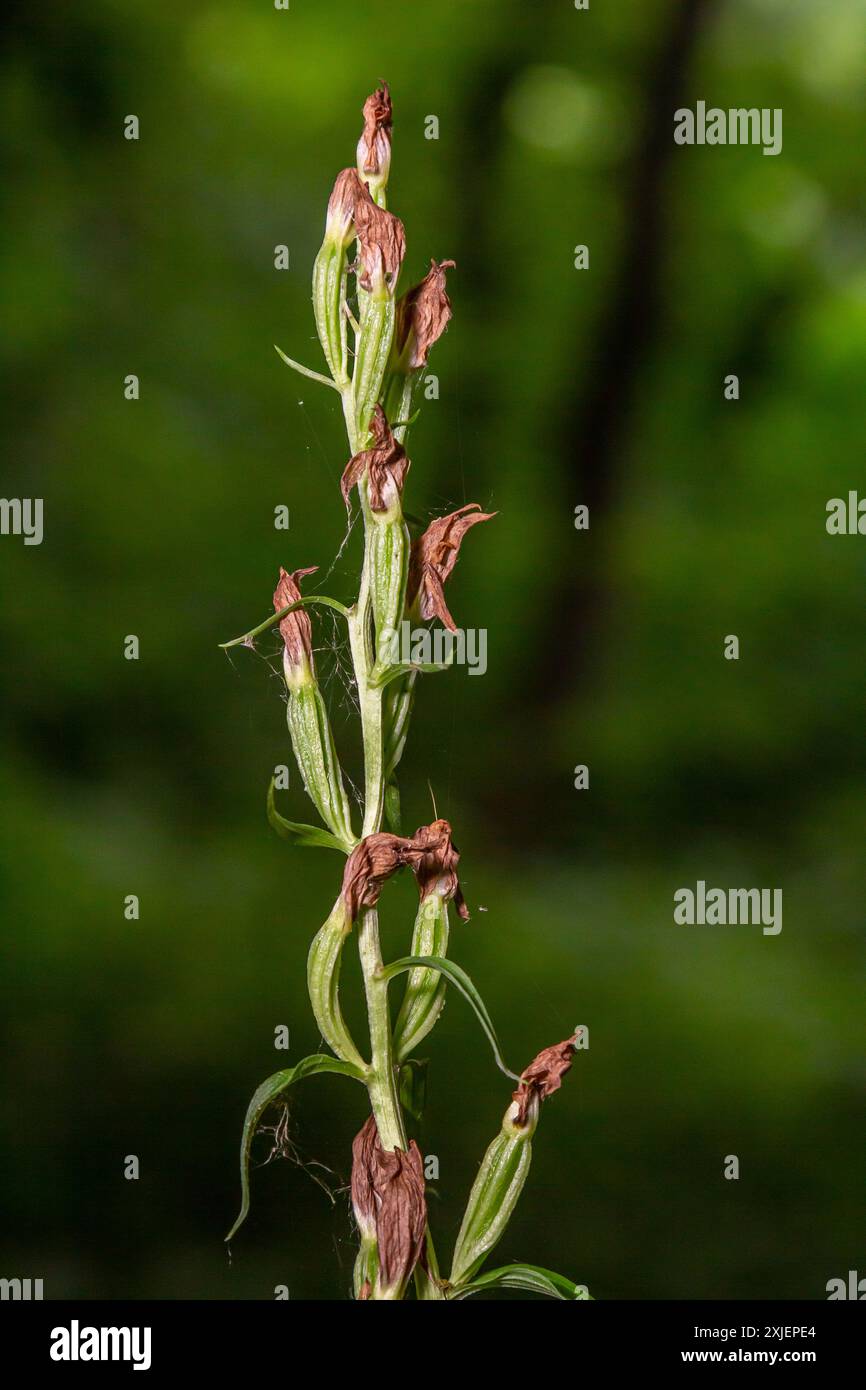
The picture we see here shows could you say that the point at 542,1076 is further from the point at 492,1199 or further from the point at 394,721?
the point at 394,721

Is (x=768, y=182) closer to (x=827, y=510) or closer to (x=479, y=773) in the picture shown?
(x=827, y=510)

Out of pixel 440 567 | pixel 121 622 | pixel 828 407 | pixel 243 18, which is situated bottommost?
pixel 440 567

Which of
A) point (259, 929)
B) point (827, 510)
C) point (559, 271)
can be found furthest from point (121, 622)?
point (827, 510)

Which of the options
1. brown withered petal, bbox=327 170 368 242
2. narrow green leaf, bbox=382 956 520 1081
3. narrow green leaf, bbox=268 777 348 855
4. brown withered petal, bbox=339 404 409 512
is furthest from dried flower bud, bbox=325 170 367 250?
narrow green leaf, bbox=382 956 520 1081

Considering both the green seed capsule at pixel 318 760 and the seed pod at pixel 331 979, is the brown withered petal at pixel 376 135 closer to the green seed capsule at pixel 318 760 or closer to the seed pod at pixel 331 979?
the green seed capsule at pixel 318 760

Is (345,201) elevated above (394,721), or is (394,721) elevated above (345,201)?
(345,201)

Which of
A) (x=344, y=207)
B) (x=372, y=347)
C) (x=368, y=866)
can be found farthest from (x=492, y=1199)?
(x=344, y=207)
